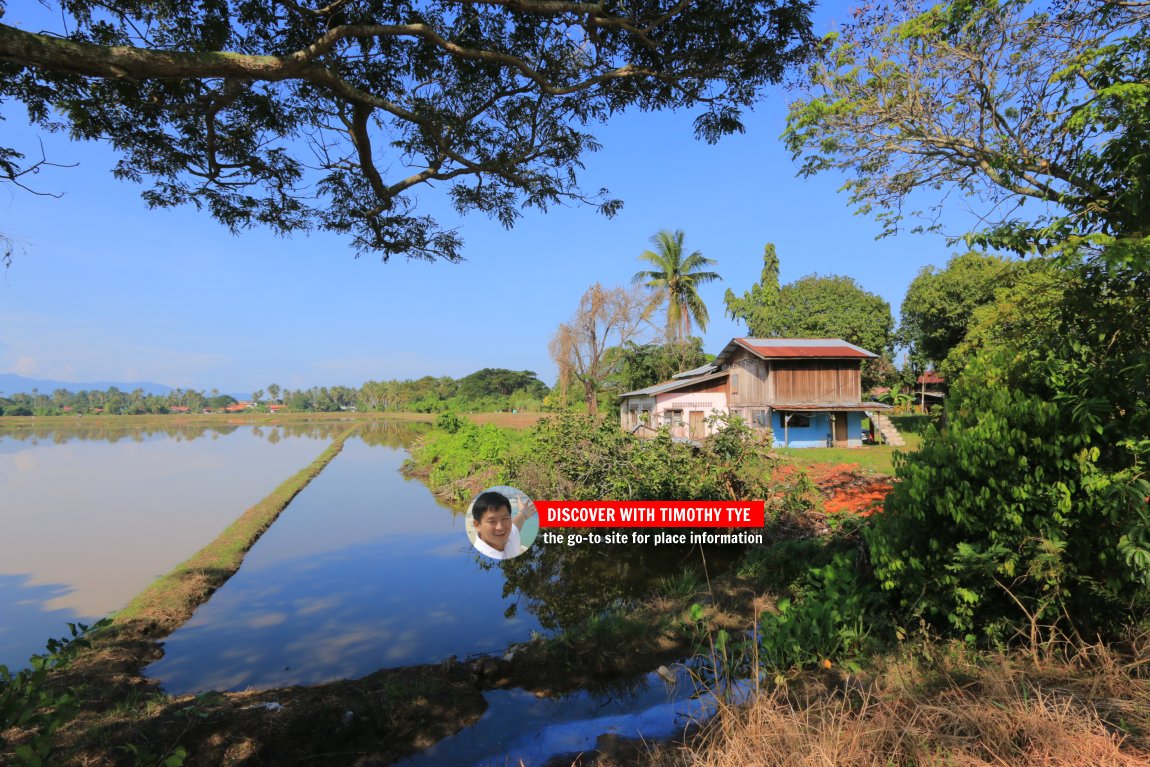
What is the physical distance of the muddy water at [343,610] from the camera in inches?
273

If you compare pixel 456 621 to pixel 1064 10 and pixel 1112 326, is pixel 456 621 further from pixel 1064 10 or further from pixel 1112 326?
pixel 1064 10

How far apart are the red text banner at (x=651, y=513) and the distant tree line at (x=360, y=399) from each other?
→ 51.8 m

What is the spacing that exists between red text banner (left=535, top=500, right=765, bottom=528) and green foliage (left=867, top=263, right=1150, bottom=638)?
5936mm

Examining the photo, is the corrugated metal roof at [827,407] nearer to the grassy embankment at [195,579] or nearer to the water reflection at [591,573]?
the water reflection at [591,573]

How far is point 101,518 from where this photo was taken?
15.8 meters

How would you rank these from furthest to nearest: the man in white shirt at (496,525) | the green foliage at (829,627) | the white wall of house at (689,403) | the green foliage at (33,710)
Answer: the white wall of house at (689,403)
the man in white shirt at (496,525)
the green foliage at (829,627)
the green foliage at (33,710)

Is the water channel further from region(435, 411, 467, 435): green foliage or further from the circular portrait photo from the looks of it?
region(435, 411, 467, 435): green foliage

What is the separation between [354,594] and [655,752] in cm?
785

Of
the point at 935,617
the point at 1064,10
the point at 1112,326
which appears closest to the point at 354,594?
the point at 935,617

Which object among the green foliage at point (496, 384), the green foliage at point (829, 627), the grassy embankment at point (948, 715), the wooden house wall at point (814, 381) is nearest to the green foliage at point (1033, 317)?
the grassy embankment at point (948, 715)

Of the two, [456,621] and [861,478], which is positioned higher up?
[861,478]

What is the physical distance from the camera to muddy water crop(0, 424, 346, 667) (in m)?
9.39

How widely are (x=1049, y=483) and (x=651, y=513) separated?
289 inches

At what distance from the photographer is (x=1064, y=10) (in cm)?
693
